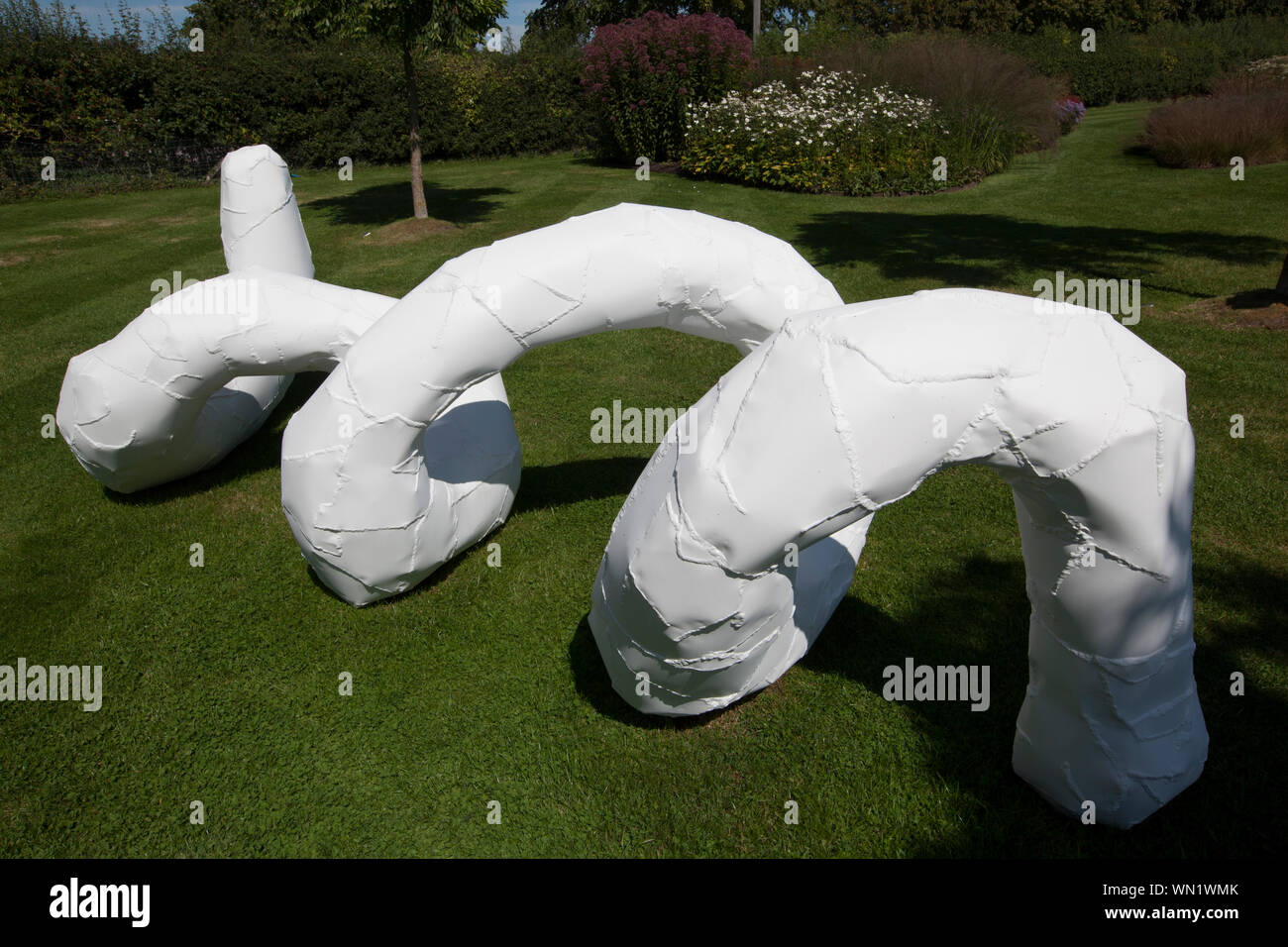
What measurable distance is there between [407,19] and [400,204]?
4.69m

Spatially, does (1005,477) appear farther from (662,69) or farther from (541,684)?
(662,69)

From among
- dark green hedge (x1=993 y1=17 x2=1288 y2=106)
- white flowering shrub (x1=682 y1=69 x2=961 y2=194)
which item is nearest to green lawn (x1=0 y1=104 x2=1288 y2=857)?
white flowering shrub (x1=682 y1=69 x2=961 y2=194)

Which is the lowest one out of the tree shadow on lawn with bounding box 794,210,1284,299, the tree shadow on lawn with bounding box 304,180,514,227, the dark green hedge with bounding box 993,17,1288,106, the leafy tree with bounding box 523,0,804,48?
the tree shadow on lawn with bounding box 794,210,1284,299

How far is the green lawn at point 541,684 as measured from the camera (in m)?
3.29

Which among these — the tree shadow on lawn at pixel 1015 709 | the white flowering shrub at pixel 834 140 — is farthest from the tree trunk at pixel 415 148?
the tree shadow on lawn at pixel 1015 709

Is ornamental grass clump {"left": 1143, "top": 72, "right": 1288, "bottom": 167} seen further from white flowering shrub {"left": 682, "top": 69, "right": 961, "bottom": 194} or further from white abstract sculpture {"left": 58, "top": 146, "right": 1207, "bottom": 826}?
white abstract sculpture {"left": 58, "top": 146, "right": 1207, "bottom": 826}

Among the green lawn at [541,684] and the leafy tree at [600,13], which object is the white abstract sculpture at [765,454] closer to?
the green lawn at [541,684]

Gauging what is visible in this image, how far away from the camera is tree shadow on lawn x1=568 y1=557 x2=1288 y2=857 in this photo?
3.13 m

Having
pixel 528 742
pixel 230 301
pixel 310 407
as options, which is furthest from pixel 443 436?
pixel 528 742

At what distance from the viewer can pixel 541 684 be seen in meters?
4.02

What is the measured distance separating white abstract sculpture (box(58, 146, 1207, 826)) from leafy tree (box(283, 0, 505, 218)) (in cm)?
772

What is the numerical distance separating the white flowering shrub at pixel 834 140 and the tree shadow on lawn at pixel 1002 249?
238 cm

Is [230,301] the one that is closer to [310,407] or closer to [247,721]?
[310,407]
